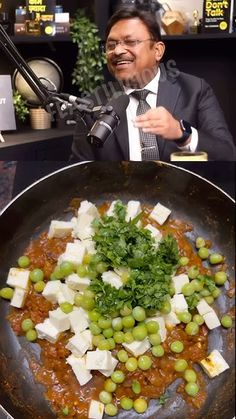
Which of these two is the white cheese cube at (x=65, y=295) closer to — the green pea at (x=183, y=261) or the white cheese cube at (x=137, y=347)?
the white cheese cube at (x=137, y=347)

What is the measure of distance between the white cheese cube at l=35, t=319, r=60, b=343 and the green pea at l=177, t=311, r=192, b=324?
302mm

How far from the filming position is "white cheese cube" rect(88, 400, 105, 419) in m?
1.30

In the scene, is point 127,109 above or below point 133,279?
above

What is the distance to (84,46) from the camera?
133cm

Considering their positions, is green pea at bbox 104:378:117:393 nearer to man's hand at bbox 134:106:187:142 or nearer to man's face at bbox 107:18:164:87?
man's hand at bbox 134:106:187:142

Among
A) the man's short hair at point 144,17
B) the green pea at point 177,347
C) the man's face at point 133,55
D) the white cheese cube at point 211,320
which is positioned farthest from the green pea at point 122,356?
the man's short hair at point 144,17

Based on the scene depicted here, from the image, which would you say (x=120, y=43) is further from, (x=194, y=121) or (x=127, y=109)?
(x=194, y=121)

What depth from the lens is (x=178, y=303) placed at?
131cm

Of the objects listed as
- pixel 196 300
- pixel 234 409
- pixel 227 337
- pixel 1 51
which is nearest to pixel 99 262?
pixel 196 300

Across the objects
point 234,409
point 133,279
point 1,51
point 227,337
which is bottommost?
point 234,409

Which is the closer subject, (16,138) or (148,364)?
(148,364)

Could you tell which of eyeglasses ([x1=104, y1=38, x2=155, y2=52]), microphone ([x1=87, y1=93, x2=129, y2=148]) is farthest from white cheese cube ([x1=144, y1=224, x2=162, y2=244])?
eyeglasses ([x1=104, y1=38, x2=155, y2=52])

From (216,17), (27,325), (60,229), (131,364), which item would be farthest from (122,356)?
(216,17)

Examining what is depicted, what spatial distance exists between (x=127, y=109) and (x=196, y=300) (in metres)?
0.51
